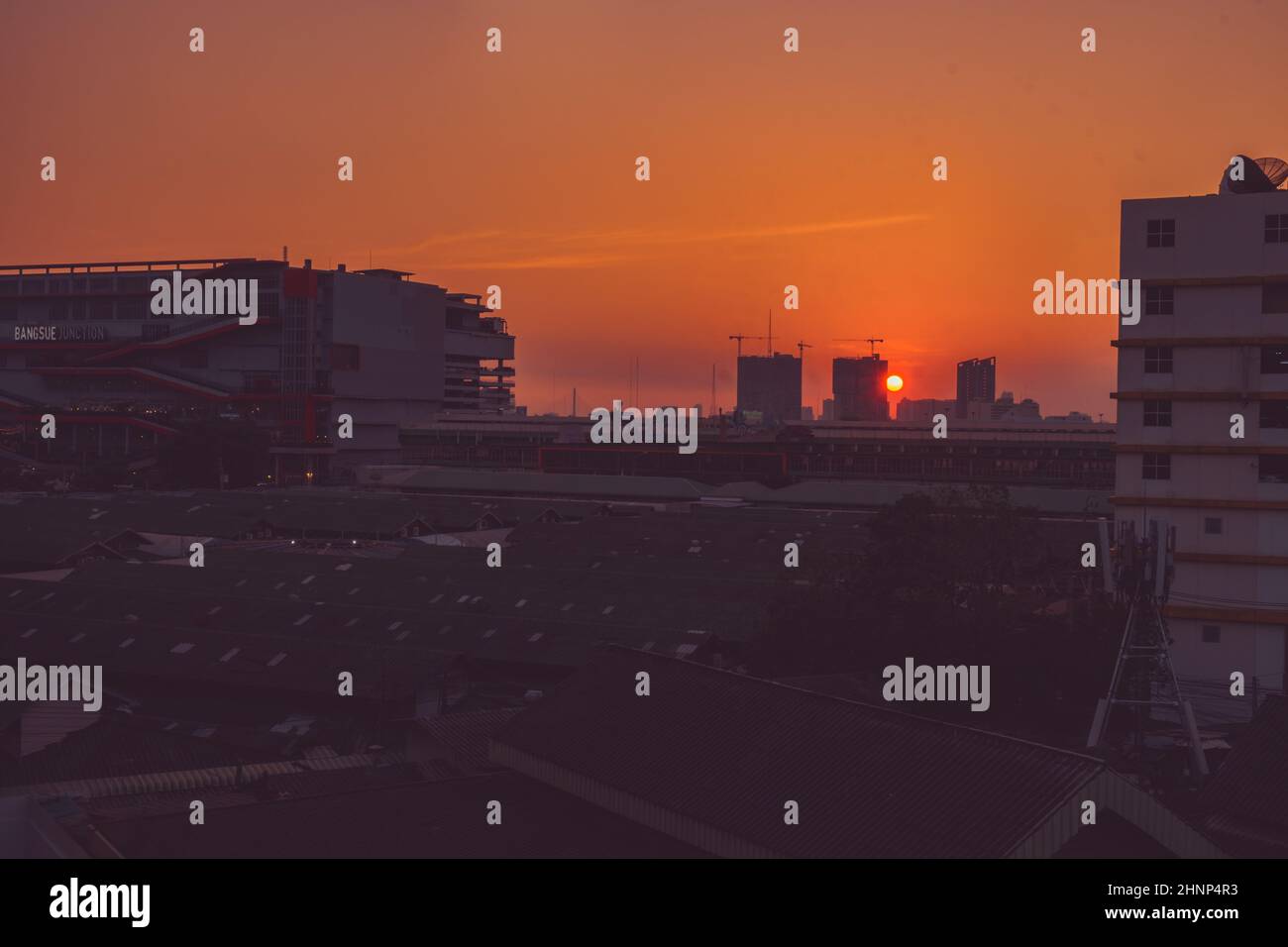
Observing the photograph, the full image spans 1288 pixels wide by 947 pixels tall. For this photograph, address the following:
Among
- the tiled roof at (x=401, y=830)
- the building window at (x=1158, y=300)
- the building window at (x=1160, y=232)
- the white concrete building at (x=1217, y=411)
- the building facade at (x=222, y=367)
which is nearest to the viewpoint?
the tiled roof at (x=401, y=830)

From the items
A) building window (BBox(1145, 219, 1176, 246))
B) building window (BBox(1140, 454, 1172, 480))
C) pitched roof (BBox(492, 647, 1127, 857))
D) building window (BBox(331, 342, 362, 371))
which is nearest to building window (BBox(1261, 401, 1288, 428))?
building window (BBox(1140, 454, 1172, 480))

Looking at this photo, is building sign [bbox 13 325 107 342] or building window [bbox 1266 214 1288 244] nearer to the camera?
building window [bbox 1266 214 1288 244]

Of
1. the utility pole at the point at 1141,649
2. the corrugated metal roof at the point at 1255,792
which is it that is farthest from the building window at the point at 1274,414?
the corrugated metal roof at the point at 1255,792

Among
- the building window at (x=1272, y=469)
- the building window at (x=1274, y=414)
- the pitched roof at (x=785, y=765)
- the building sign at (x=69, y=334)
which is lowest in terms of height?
the pitched roof at (x=785, y=765)

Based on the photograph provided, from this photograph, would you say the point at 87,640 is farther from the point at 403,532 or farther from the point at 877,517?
the point at 403,532

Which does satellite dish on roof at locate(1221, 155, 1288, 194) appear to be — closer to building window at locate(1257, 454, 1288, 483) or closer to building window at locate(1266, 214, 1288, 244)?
building window at locate(1266, 214, 1288, 244)

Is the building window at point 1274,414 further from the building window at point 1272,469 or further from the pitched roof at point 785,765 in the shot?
the pitched roof at point 785,765
